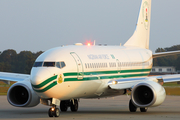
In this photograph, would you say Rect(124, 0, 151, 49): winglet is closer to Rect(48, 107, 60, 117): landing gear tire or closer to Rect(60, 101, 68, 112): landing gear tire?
Rect(60, 101, 68, 112): landing gear tire

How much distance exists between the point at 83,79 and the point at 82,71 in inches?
16.4

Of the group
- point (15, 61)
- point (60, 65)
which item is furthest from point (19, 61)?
point (60, 65)

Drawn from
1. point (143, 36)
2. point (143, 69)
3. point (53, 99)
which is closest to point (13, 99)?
point (53, 99)

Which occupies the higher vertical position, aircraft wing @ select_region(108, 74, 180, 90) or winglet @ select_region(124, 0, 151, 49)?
winglet @ select_region(124, 0, 151, 49)

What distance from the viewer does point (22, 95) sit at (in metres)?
22.1

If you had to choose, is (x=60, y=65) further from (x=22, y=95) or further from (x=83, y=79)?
(x=22, y=95)

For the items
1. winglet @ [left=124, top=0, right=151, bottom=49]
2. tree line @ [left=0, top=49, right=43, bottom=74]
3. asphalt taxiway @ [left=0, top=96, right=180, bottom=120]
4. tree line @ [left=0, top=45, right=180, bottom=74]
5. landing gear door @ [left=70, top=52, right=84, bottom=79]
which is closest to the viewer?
asphalt taxiway @ [left=0, top=96, right=180, bottom=120]

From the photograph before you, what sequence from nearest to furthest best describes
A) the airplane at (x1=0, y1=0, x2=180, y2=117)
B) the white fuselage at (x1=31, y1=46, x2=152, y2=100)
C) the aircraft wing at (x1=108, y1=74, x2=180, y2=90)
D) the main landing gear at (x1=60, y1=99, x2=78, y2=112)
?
the white fuselage at (x1=31, y1=46, x2=152, y2=100)
the airplane at (x1=0, y1=0, x2=180, y2=117)
the aircraft wing at (x1=108, y1=74, x2=180, y2=90)
the main landing gear at (x1=60, y1=99, x2=78, y2=112)

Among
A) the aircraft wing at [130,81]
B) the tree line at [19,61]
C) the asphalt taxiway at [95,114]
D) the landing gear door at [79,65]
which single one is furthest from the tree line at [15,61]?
the landing gear door at [79,65]

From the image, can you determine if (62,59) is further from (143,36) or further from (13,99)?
(143,36)

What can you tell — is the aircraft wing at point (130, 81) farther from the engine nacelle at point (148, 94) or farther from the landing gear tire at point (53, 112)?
the landing gear tire at point (53, 112)

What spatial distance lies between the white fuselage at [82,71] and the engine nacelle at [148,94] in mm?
1945

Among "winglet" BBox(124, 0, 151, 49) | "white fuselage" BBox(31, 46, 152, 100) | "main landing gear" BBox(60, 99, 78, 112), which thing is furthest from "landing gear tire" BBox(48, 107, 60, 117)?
"winglet" BBox(124, 0, 151, 49)

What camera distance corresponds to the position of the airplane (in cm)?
1812
